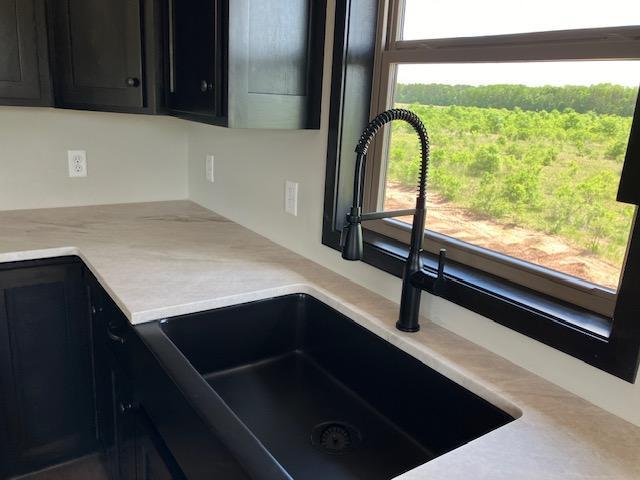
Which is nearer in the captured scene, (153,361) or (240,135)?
(153,361)

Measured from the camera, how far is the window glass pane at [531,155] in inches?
41.6

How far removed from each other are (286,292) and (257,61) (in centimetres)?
67

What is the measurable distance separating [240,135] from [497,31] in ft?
3.73

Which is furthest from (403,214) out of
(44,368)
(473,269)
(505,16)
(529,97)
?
(44,368)

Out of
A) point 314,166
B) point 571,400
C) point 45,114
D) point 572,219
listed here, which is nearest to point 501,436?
point 571,400

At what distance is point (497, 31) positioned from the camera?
3.99ft

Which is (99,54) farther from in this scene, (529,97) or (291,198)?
(529,97)

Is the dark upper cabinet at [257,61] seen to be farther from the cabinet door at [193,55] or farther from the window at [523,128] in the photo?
the window at [523,128]

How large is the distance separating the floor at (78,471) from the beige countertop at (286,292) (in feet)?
2.74

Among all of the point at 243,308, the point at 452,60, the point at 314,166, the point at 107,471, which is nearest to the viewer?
the point at 452,60

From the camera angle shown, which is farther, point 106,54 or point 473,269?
point 106,54

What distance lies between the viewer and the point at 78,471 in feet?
6.50

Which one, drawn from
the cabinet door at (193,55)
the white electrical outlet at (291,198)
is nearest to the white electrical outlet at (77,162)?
the cabinet door at (193,55)

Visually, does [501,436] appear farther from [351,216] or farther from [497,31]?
[497,31]
